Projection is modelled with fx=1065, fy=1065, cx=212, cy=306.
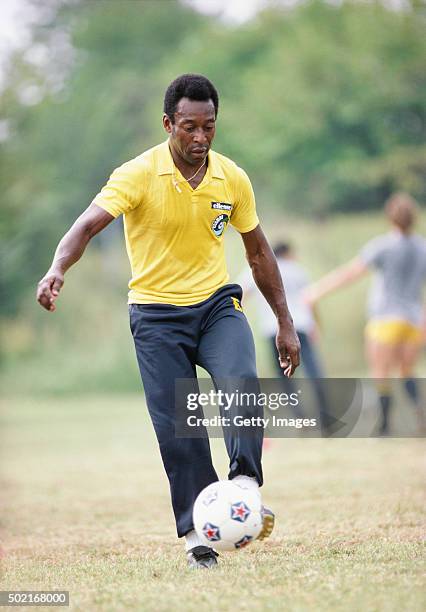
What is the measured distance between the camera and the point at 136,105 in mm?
45969

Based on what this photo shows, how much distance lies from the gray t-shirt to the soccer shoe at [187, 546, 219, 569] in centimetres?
647

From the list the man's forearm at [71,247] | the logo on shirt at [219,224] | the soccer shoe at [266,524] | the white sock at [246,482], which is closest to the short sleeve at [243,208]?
the logo on shirt at [219,224]

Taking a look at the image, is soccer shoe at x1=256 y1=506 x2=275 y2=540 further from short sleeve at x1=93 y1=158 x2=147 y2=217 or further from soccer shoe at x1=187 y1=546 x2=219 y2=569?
short sleeve at x1=93 y1=158 x2=147 y2=217

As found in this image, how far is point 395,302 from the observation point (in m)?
11.5

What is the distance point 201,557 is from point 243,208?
1.85 meters

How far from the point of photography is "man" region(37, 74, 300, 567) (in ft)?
17.6

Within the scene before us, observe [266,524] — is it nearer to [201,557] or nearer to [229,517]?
[229,517]

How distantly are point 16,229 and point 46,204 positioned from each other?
4.79ft

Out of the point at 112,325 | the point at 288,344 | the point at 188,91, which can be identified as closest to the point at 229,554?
the point at 288,344

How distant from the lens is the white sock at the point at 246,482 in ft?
17.0

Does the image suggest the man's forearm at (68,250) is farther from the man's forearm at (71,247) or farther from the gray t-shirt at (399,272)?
the gray t-shirt at (399,272)

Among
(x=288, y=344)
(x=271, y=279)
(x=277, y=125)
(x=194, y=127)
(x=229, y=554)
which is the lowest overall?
(x=229, y=554)

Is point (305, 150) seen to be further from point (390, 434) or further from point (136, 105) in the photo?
point (390, 434)

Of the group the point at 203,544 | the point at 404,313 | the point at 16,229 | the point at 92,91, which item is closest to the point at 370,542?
Result: the point at 203,544
